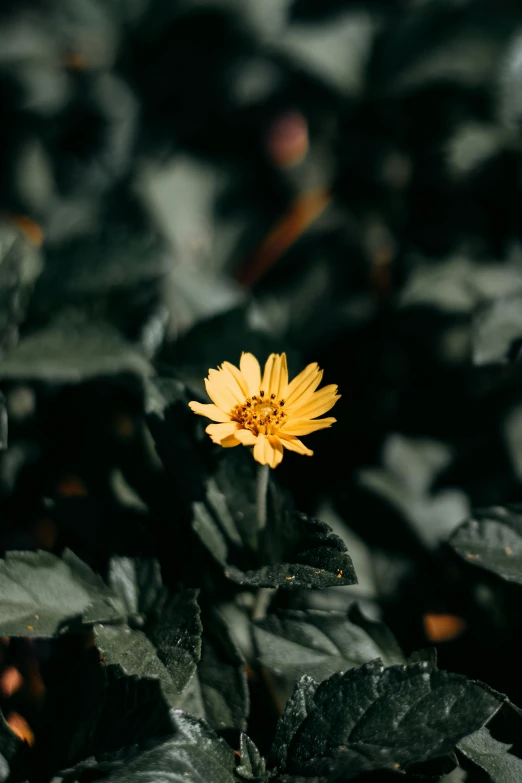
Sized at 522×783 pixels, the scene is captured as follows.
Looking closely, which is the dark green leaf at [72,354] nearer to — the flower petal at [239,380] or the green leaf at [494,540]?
the flower petal at [239,380]

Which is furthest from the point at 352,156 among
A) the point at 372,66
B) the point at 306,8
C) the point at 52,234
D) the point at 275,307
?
the point at 52,234

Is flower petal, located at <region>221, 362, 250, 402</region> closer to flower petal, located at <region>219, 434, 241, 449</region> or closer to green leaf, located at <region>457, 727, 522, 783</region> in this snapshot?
flower petal, located at <region>219, 434, 241, 449</region>

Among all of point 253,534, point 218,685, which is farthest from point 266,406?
point 218,685

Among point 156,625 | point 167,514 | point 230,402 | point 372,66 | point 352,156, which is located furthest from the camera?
point 352,156

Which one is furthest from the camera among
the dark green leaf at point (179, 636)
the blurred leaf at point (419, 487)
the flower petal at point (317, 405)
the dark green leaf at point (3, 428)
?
the blurred leaf at point (419, 487)

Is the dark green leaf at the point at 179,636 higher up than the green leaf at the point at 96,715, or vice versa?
the dark green leaf at the point at 179,636

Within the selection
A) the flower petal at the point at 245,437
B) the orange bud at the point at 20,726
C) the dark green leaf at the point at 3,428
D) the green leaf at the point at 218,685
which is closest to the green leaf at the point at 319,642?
the green leaf at the point at 218,685

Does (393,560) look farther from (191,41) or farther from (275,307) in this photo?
(191,41)
